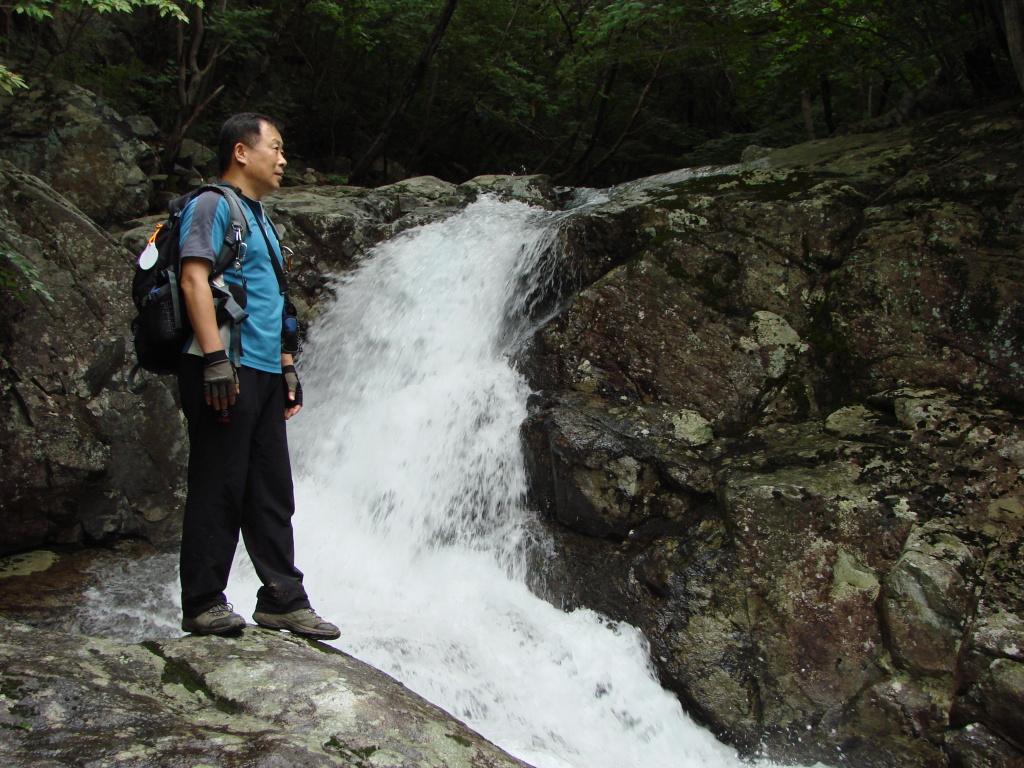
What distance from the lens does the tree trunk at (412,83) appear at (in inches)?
411

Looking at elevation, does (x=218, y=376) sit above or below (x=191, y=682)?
above

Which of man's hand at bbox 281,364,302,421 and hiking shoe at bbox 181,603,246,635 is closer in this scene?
hiking shoe at bbox 181,603,246,635

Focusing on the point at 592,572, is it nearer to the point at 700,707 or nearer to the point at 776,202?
the point at 700,707

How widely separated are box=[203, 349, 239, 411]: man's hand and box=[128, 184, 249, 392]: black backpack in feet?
0.67

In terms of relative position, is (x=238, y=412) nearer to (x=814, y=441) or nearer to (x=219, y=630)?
(x=219, y=630)

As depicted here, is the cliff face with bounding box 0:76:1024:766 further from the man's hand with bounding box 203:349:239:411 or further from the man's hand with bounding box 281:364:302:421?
the man's hand with bounding box 203:349:239:411

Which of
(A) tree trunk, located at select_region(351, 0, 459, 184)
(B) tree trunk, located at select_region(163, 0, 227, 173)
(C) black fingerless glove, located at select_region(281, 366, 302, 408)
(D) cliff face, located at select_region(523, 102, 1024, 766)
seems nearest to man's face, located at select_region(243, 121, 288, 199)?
(C) black fingerless glove, located at select_region(281, 366, 302, 408)

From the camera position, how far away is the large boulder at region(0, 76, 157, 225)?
26.0 feet

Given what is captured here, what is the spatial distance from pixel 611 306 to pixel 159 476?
13.1 ft

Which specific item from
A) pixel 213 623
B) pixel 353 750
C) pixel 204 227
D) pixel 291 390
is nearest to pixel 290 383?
pixel 291 390

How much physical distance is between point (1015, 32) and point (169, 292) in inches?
240

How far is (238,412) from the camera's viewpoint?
2.70 metres

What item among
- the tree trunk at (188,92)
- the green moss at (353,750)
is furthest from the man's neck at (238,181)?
the tree trunk at (188,92)

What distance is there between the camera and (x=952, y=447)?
164 inches
